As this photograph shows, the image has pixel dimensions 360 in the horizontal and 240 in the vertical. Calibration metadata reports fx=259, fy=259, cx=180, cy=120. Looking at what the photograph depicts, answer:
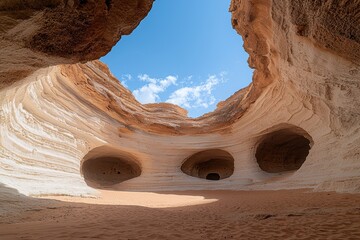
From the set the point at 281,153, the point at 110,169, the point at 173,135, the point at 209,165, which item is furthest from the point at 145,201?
the point at 209,165

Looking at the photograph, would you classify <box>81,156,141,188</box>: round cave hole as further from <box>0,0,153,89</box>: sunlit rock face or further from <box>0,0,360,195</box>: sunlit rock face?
<box>0,0,153,89</box>: sunlit rock face

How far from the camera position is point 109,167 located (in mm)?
15578

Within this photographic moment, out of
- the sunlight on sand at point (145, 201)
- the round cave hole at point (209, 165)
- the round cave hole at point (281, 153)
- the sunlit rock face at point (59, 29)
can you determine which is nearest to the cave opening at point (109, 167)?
the round cave hole at point (209, 165)

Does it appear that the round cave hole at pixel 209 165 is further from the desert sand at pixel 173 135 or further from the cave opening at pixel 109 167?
the cave opening at pixel 109 167

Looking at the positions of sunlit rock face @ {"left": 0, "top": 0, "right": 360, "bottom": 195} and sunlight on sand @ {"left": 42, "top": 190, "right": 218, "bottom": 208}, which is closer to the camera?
sunlit rock face @ {"left": 0, "top": 0, "right": 360, "bottom": 195}

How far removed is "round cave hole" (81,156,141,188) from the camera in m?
14.6

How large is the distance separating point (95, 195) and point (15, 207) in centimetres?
349

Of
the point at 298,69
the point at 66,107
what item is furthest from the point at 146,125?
the point at 298,69

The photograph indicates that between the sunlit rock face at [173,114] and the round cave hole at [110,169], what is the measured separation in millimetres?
67

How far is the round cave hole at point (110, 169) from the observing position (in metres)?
14.6

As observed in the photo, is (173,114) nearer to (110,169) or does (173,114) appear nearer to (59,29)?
(110,169)

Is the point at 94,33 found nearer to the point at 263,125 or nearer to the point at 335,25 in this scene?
the point at 335,25

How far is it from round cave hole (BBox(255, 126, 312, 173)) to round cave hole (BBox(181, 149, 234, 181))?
219 cm

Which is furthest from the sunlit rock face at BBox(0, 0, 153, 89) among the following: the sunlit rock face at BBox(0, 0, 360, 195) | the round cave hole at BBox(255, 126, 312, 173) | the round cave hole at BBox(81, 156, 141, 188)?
the round cave hole at BBox(255, 126, 312, 173)
